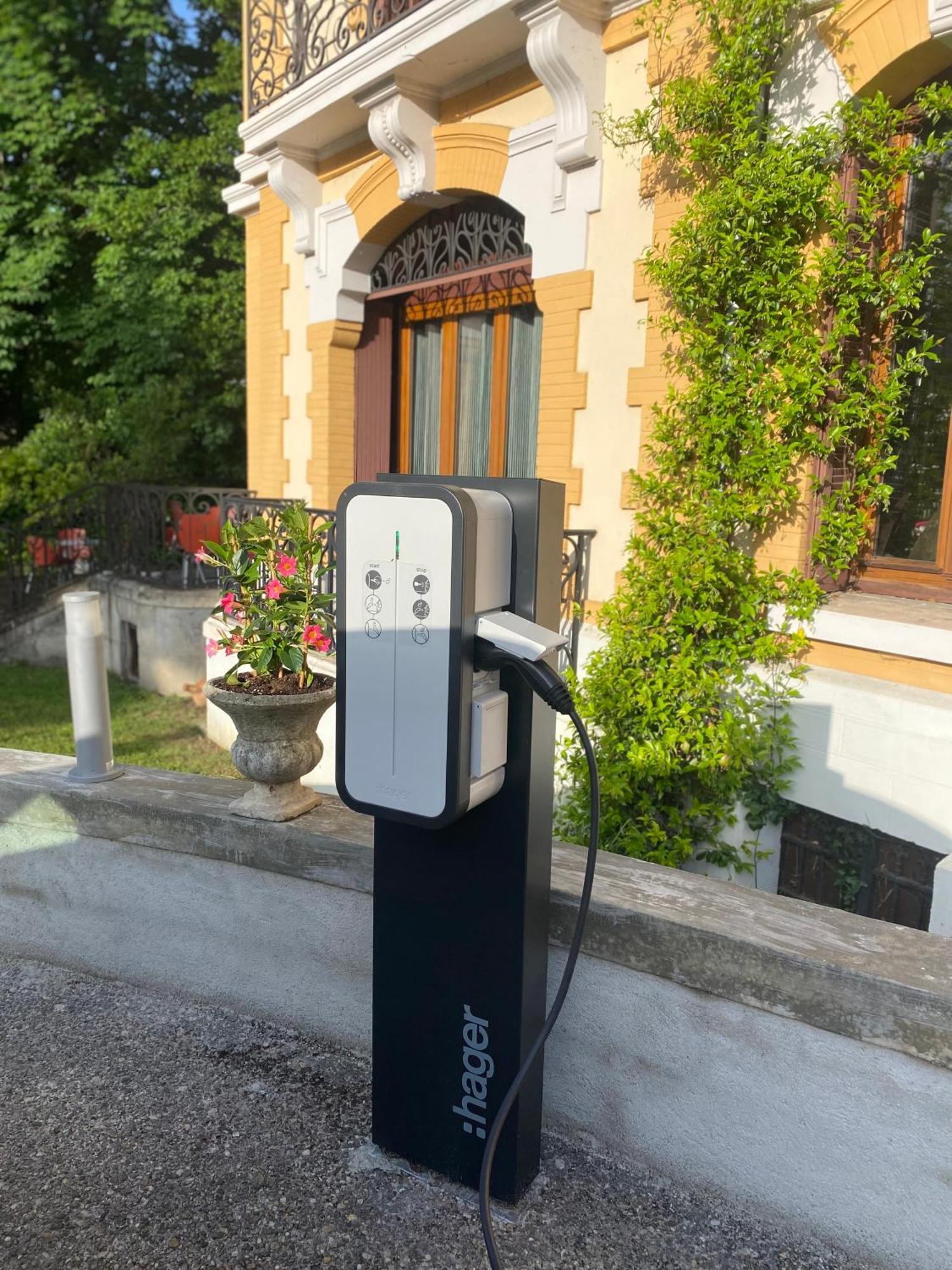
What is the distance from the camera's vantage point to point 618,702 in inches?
173

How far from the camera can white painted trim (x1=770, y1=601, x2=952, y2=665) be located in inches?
141

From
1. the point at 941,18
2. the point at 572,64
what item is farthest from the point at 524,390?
the point at 941,18

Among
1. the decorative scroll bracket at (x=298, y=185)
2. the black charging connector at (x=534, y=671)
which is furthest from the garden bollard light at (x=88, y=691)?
the decorative scroll bracket at (x=298, y=185)

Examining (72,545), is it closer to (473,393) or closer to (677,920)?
(473,393)

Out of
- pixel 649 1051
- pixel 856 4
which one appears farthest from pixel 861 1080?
pixel 856 4

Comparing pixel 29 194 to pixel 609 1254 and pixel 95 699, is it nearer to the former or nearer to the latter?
pixel 95 699

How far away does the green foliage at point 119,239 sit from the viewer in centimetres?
1296

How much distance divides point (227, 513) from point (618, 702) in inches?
183

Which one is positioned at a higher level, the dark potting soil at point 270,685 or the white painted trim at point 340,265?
the white painted trim at point 340,265

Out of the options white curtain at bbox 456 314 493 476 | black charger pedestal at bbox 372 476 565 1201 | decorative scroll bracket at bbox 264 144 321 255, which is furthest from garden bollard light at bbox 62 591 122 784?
decorative scroll bracket at bbox 264 144 321 255

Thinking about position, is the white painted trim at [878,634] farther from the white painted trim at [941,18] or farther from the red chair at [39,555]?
the red chair at [39,555]

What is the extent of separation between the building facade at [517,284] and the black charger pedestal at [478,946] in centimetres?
224

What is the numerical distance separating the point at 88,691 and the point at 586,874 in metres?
1.91

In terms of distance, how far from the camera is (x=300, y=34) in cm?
693
